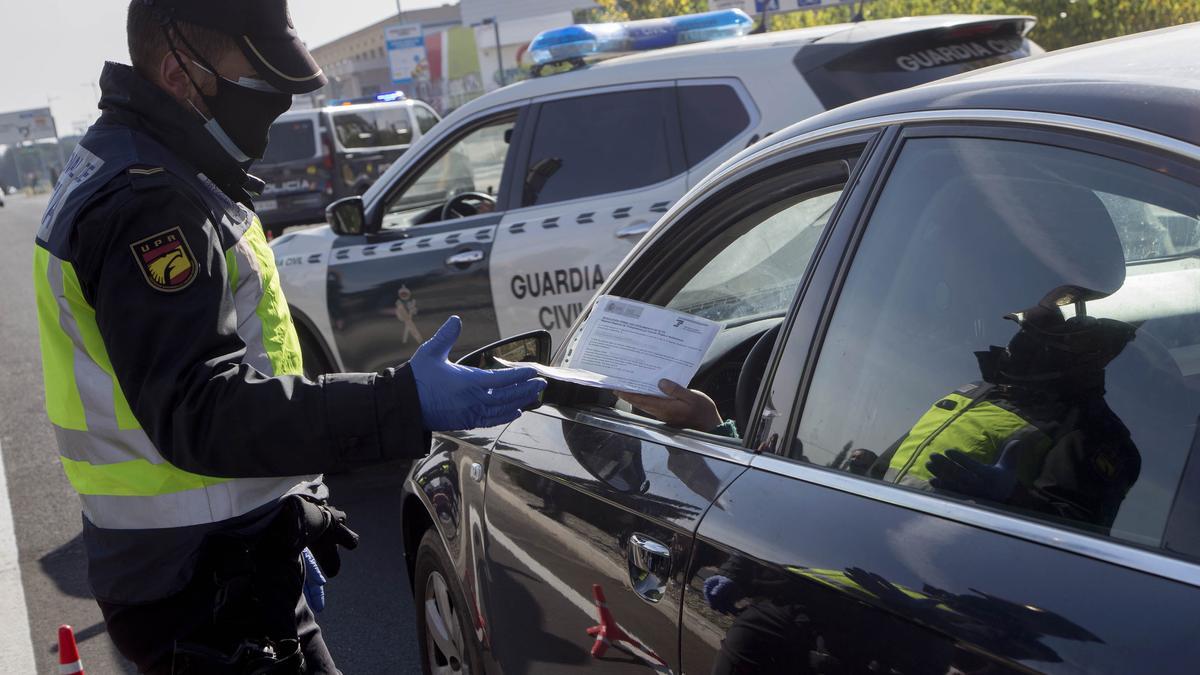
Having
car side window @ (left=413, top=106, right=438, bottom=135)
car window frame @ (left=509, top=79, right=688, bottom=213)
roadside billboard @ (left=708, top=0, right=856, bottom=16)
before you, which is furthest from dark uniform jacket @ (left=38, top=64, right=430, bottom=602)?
car side window @ (left=413, top=106, right=438, bottom=135)

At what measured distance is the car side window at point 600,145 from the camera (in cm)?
515

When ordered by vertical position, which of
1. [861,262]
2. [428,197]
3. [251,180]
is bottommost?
[428,197]

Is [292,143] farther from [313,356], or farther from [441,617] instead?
[441,617]

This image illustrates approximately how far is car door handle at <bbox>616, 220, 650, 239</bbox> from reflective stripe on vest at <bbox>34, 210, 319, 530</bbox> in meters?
3.04

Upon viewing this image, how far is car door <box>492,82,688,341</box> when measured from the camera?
512 cm

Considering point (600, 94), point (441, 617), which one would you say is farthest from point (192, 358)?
point (600, 94)

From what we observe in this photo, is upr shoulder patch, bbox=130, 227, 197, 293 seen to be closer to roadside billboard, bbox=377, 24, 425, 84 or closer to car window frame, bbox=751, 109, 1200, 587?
car window frame, bbox=751, 109, 1200, 587

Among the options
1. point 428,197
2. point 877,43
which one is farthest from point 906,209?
point 428,197

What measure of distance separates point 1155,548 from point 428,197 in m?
5.70

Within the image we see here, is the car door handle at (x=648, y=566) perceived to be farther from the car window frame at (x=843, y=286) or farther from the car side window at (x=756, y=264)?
the car side window at (x=756, y=264)

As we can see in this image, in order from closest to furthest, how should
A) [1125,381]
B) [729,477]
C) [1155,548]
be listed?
1. [1155,548]
2. [1125,381]
3. [729,477]

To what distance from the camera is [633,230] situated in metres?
5.07

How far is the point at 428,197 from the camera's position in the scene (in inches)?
262

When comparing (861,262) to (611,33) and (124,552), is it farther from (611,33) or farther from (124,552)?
(611,33)
